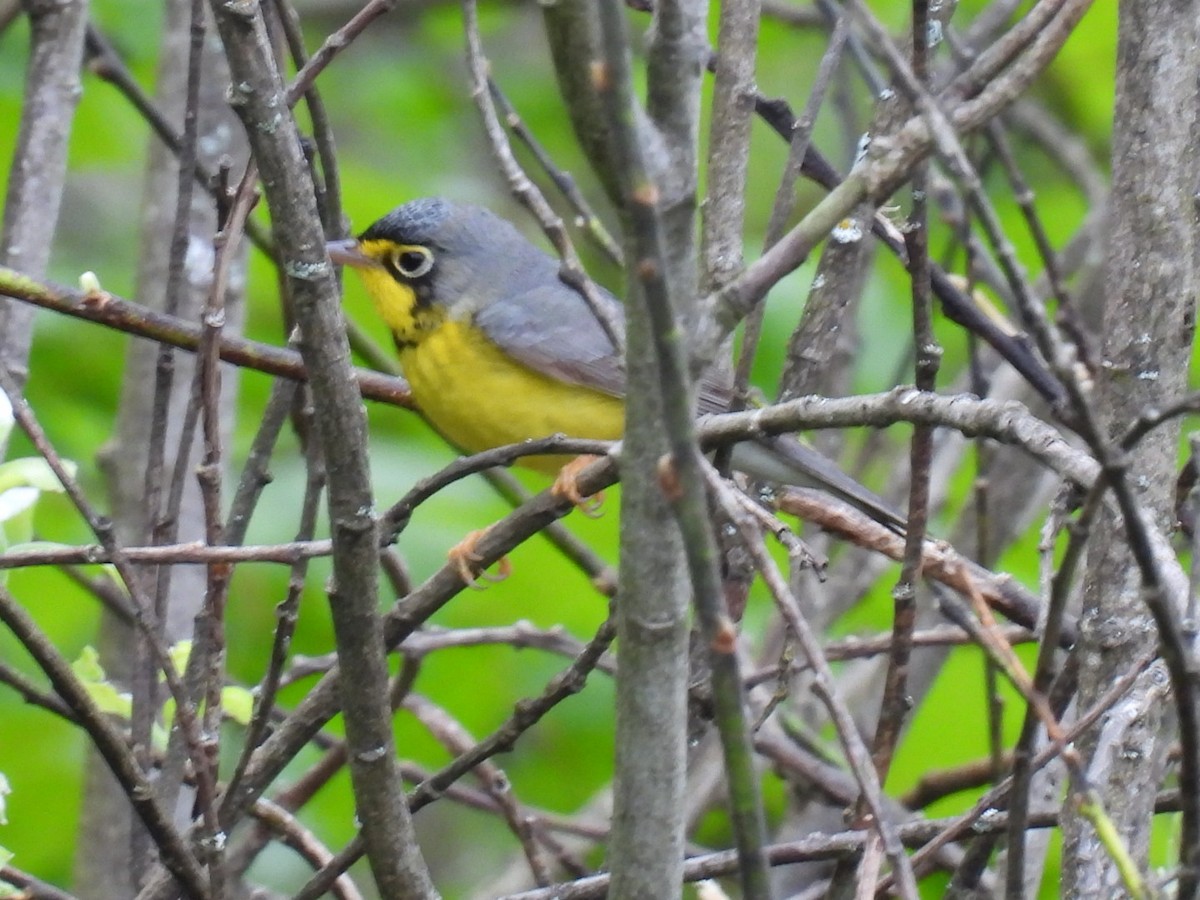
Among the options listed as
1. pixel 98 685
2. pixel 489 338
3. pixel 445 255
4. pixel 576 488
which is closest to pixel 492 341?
pixel 489 338

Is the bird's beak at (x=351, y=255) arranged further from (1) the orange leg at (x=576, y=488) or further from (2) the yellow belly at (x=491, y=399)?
(1) the orange leg at (x=576, y=488)

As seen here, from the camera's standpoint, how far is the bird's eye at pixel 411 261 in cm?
482

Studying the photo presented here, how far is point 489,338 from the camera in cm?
461

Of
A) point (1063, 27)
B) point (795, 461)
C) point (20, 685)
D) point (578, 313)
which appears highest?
point (578, 313)

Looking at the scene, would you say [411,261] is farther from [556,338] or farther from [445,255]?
[556,338]

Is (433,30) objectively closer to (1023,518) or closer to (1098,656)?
(1023,518)

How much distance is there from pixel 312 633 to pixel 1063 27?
9.85 feet

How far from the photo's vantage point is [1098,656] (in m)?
2.50

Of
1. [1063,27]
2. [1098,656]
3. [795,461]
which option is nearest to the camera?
[1098,656]

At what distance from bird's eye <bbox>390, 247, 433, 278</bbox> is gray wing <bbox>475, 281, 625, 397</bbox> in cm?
25

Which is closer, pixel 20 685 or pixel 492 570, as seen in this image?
pixel 20 685

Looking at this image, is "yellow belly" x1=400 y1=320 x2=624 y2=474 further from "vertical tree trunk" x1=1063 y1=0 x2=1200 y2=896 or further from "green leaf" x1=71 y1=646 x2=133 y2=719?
"vertical tree trunk" x1=1063 y1=0 x2=1200 y2=896

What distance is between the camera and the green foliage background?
4.79 metres

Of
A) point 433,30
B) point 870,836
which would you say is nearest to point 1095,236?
point 870,836
